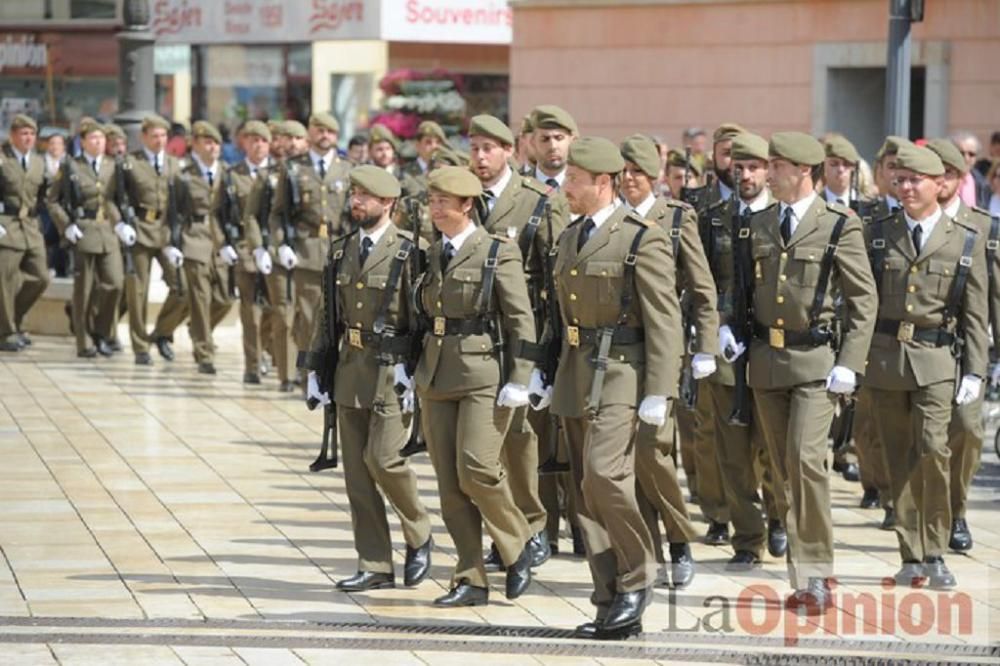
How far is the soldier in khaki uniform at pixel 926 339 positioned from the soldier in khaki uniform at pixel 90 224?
417 inches

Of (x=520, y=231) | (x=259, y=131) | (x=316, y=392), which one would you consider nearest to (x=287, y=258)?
(x=259, y=131)

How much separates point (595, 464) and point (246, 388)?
31.8ft

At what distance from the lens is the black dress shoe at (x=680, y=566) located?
11.1m

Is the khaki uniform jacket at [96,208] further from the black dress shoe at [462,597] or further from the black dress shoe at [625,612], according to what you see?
the black dress shoe at [625,612]

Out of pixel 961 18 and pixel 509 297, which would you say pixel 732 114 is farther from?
pixel 509 297

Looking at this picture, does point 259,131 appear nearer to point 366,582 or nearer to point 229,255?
point 229,255

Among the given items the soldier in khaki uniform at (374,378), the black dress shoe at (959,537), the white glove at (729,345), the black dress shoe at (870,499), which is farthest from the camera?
the black dress shoe at (870,499)

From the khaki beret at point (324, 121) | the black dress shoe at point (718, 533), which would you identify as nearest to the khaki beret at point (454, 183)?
the black dress shoe at point (718, 533)

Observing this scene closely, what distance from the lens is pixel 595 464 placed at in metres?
9.78

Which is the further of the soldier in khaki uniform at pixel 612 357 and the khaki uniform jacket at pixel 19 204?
the khaki uniform jacket at pixel 19 204

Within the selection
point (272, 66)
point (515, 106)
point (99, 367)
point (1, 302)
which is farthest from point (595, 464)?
point (272, 66)

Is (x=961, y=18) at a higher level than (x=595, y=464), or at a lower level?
higher

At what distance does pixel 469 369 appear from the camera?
1052cm

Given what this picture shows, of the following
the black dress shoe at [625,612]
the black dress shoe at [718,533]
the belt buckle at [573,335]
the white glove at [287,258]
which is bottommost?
the black dress shoe at [718,533]
